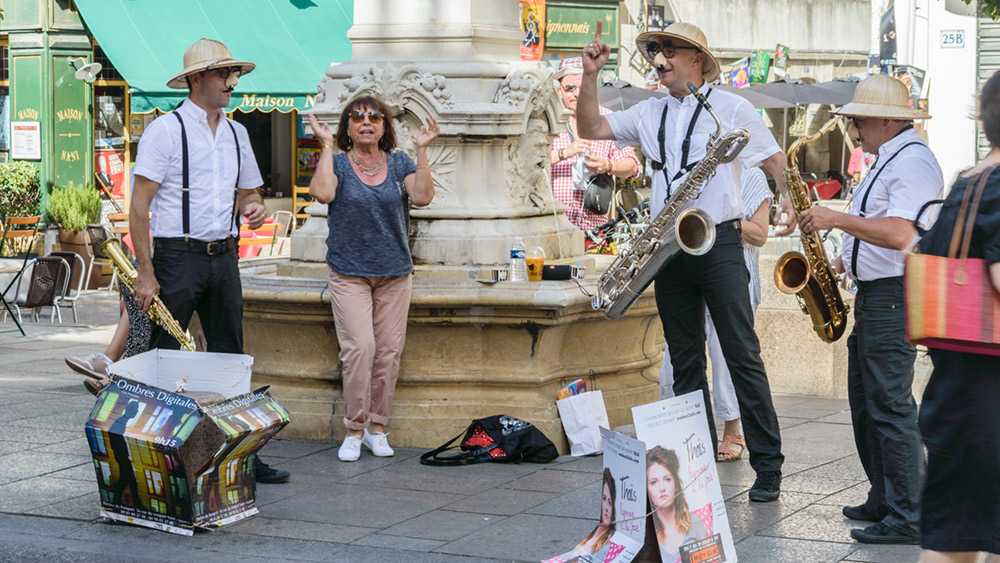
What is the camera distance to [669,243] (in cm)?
580

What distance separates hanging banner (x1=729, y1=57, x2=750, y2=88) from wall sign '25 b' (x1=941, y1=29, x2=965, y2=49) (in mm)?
5312

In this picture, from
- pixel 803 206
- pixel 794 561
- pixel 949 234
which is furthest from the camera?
pixel 803 206

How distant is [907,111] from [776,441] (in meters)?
1.53

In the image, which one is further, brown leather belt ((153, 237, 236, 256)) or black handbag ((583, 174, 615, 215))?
black handbag ((583, 174, 615, 215))

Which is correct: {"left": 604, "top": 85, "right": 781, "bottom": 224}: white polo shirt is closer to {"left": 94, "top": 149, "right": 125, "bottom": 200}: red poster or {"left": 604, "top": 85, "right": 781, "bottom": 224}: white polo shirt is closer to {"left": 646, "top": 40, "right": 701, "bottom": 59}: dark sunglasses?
{"left": 646, "top": 40, "right": 701, "bottom": 59}: dark sunglasses

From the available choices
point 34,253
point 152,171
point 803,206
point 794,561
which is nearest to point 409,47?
point 152,171

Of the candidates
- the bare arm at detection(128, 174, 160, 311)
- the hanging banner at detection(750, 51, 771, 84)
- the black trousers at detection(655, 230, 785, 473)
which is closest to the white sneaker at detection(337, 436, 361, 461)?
the bare arm at detection(128, 174, 160, 311)

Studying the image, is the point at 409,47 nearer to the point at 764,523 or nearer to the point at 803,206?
the point at 803,206

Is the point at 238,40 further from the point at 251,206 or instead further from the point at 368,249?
the point at 251,206

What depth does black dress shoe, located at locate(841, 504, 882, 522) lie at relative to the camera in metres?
5.56

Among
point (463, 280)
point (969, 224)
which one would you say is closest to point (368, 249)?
point (463, 280)

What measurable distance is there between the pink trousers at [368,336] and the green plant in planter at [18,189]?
1027 centimetres

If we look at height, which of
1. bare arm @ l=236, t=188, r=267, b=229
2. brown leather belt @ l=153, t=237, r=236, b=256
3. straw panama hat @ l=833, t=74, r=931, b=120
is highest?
straw panama hat @ l=833, t=74, r=931, b=120

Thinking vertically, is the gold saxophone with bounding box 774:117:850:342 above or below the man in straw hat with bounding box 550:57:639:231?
below
